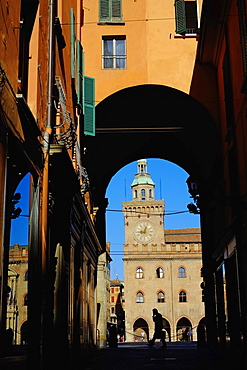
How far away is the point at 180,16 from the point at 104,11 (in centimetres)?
257

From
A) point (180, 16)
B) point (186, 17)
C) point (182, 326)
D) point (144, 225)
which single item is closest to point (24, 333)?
point (180, 16)

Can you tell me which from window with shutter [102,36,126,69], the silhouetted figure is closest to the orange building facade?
window with shutter [102,36,126,69]

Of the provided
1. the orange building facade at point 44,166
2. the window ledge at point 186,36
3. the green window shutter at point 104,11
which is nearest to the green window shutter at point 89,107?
the orange building facade at point 44,166

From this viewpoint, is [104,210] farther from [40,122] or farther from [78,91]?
[40,122]

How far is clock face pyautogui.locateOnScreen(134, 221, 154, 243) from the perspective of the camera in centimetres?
8369

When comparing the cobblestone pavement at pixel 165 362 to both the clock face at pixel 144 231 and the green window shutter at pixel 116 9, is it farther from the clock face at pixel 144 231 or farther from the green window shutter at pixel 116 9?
the clock face at pixel 144 231

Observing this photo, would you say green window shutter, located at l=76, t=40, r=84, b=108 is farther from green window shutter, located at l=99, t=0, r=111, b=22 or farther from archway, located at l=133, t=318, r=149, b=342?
archway, located at l=133, t=318, r=149, b=342

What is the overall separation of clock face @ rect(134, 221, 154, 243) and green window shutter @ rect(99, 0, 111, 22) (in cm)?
6578

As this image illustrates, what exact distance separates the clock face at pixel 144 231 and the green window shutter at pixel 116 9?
65.8m

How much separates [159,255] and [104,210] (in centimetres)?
5738

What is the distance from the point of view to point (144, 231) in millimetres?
85125

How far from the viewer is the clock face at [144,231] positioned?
83688 mm

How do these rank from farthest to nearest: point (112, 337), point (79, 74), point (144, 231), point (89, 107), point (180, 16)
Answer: point (144, 231) < point (112, 337) < point (180, 16) < point (89, 107) < point (79, 74)

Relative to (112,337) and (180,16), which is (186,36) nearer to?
(180,16)
